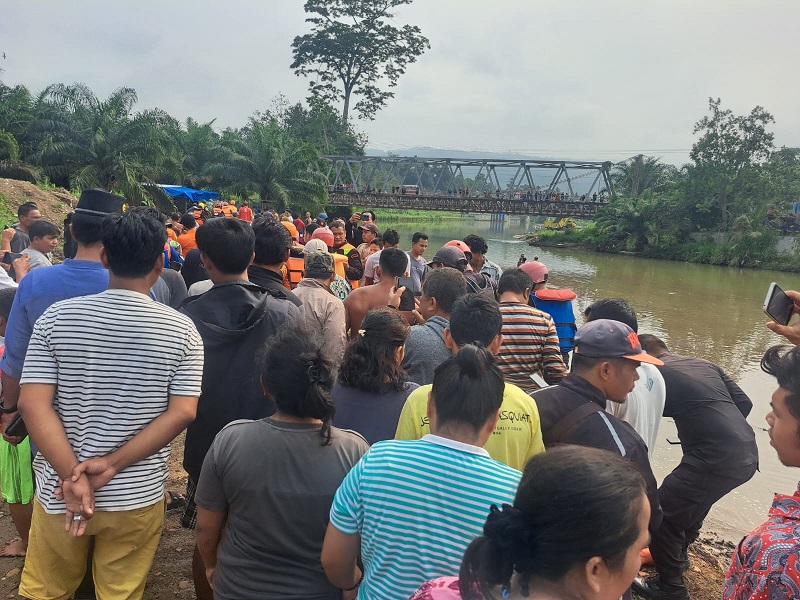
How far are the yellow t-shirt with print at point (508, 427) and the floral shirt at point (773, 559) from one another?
0.72 metres

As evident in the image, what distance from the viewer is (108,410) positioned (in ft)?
6.32

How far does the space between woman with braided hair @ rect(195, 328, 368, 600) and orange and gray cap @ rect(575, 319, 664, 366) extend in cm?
104

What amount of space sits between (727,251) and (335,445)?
3370 cm

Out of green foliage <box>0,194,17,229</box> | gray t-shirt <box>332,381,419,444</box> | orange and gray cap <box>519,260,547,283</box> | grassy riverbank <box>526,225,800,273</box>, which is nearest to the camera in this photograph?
gray t-shirt <box>332,381,419,444</box>

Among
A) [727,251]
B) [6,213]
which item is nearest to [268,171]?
[6,213]

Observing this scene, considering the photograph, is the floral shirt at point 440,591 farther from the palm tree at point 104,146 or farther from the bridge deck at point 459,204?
the bridge deck at point 459,204

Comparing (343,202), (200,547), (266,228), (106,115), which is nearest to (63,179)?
(106,115)

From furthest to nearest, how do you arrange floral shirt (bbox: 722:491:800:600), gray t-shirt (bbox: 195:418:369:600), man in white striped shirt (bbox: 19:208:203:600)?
man in white striped shirt (bbox: 19:208:203:600), gray t-shirt (bbox: 195:418:369:600), floral shirt (bbox: 722:491:800:600)

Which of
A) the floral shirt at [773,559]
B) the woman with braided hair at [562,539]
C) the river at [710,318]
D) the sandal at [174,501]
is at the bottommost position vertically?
the river at [710,318]

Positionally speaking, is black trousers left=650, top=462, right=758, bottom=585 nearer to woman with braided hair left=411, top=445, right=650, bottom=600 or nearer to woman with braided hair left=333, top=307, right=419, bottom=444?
woman with braided hair left=333, top=307, right=419, bottom=444

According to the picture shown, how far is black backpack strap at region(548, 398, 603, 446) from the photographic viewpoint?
2176 mm

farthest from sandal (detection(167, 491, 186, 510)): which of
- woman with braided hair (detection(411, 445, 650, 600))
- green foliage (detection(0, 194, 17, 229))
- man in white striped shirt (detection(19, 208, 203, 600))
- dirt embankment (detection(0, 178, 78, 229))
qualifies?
dirt embankment (detection(0, 178, 78, 229))

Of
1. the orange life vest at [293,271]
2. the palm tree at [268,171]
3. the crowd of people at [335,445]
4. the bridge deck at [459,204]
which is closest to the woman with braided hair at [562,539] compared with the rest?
the crowd of people at [335,445]

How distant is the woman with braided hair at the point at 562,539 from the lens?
1063mm
